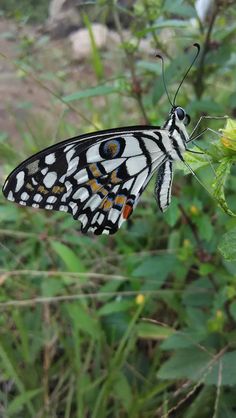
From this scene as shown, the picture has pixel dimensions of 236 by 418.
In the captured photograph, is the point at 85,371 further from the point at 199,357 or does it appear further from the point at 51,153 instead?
the point at 51,153

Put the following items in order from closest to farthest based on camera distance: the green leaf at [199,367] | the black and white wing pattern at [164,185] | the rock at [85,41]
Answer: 1. the green leaf at [199,367]
2. the black and white wing pattern at [164,185]
3. the rock at [85,41]

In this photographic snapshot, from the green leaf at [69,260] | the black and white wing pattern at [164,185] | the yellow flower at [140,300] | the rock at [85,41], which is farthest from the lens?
the rock at [85,41]

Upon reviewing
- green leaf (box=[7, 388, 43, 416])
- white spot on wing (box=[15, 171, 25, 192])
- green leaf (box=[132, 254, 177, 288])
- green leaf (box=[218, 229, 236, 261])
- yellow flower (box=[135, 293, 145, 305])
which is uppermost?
white spot on wing (box=[15, 171, 25, 192])

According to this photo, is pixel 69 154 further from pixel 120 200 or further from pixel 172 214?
pixel 172 214

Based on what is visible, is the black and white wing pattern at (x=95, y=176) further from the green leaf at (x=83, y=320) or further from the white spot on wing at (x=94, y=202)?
the green leaf at (x=83, y=320)

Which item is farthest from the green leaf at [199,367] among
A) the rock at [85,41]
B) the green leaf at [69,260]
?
the rock at [85,41]

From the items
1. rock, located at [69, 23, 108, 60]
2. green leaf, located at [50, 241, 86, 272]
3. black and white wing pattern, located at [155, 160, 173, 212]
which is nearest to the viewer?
black and white wing pattern, located at [155, 160, 173, 212]

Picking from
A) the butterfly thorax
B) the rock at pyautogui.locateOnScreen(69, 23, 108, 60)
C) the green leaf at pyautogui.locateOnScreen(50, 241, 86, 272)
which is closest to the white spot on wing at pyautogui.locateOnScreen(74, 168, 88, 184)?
the butterfly thorax

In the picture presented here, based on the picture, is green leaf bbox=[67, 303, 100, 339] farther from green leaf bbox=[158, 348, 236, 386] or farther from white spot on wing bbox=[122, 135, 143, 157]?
white spot on wing bbox=[122, 135, 143, 157]
